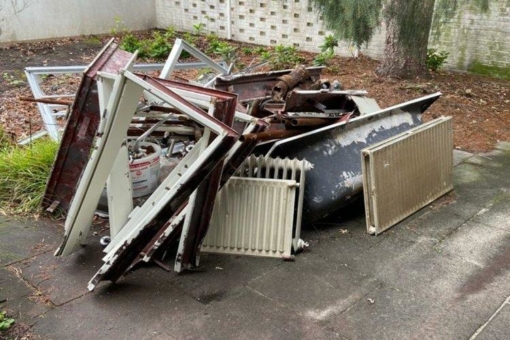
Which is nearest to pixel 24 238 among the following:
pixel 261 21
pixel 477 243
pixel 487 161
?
pixel 477 243

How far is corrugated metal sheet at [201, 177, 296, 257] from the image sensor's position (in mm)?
3160

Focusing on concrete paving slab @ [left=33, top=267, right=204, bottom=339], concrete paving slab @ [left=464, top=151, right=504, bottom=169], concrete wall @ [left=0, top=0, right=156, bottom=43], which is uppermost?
concrete wall @ [left=0, top=0, right=156, bottom=43]

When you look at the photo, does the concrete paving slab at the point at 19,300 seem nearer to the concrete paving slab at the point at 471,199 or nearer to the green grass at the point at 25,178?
the green grass at the point at 25,178

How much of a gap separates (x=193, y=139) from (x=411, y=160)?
6.16 ft

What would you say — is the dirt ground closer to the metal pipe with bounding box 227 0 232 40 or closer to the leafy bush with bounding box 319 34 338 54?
the leafy bush with bounding box 319 34 338 54

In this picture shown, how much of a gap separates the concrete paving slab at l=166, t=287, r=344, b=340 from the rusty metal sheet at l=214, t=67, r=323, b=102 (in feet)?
7.13

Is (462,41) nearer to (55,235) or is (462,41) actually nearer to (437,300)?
(437,300)

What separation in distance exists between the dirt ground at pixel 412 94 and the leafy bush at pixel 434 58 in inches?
6.6

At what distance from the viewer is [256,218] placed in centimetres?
319

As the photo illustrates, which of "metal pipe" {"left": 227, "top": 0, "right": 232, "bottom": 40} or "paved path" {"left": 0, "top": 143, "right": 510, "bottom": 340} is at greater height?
"metal pipe" {"left": 227, "top": 0, "right": 232, "bottom": 40}

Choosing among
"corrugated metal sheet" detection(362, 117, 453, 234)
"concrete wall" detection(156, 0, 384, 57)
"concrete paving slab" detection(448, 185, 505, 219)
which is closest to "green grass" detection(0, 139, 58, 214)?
"corrugated metal sheet" detection(362, 117, 453, 234)

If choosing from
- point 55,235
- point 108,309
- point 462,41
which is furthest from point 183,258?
point 462,41

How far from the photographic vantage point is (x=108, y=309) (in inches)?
103

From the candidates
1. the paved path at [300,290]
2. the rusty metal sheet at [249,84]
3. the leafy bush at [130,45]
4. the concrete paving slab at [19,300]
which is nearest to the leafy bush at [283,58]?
the leafy bush at [130,45]
